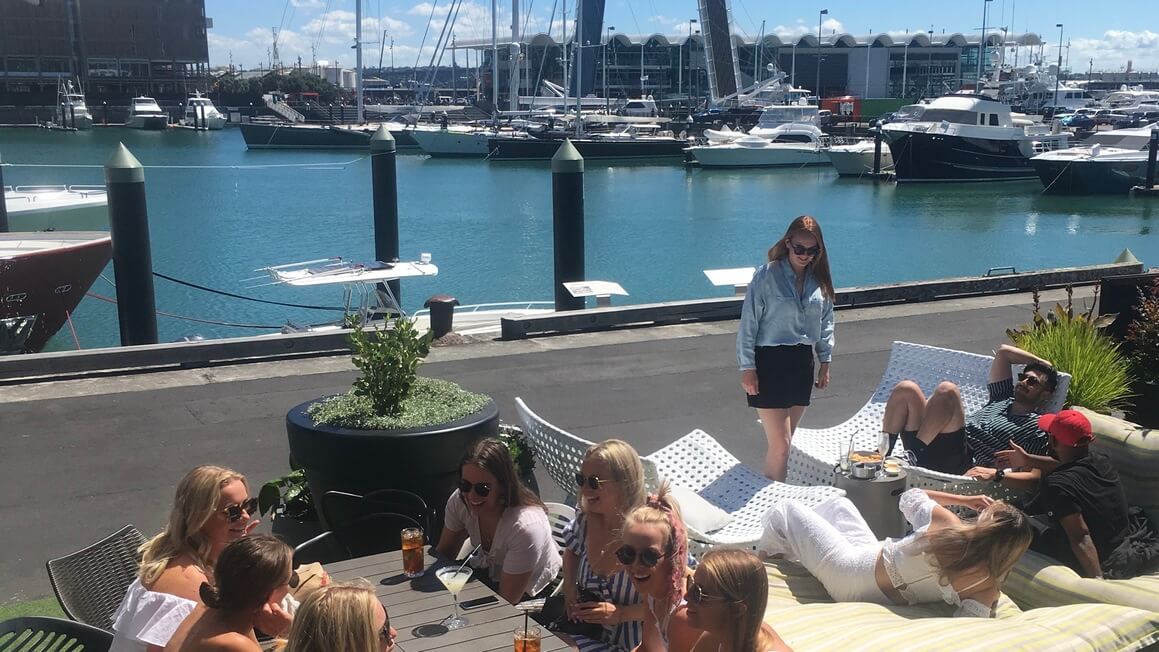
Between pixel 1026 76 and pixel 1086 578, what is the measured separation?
110703 millimetres

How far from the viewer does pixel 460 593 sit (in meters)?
3.69

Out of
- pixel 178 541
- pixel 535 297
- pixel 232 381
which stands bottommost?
pixel 535 297

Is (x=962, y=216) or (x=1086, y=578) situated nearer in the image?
(x=1086, y=578)

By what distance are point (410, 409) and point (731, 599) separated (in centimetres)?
248

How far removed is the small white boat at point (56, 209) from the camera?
3153 centimetres

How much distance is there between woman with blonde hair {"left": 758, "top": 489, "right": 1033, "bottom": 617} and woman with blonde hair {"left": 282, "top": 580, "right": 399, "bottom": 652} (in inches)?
78.7

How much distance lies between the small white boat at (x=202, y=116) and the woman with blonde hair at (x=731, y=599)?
125 metres

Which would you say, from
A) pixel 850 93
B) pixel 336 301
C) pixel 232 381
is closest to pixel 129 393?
pixel 232 381

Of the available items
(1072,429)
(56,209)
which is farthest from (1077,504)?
(56,209)

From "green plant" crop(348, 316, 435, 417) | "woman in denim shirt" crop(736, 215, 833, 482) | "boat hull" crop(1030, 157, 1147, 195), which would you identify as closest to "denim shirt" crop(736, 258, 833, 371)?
"woman in denim shirt" crop(736, 215, 833, 482)

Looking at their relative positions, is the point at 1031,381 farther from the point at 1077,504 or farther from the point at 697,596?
the point at 697,596

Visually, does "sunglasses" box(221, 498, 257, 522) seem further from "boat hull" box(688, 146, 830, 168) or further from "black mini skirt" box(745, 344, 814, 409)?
"boat hull" box(688, 146, 830, 168)

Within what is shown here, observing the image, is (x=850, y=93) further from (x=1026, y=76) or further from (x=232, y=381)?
(x=232, y=381)

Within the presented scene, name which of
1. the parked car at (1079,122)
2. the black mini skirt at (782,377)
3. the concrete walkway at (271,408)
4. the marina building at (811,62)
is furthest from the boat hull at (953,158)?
the marina building at (811,62)
